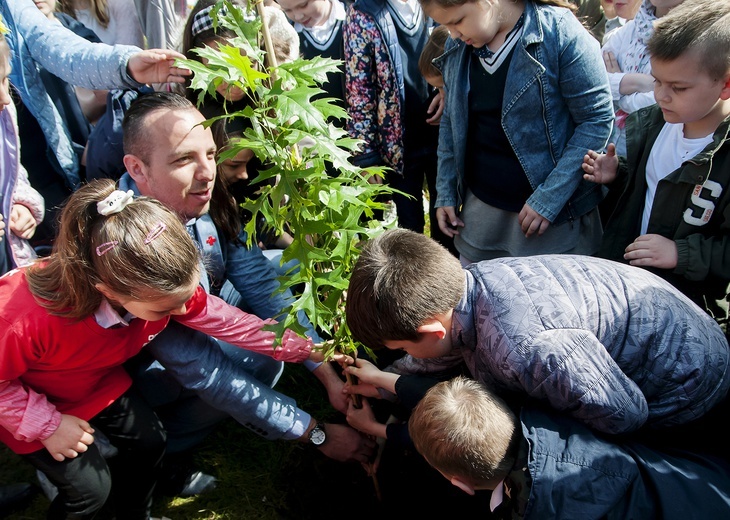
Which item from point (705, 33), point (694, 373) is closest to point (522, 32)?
point (705, 33)

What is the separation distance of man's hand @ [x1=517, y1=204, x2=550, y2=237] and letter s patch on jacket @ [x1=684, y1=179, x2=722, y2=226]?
540 mm

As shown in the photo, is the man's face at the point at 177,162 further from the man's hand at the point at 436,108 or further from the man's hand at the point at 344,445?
the man's hand at the point at 436,108

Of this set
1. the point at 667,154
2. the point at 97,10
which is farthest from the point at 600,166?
the point at 97,10

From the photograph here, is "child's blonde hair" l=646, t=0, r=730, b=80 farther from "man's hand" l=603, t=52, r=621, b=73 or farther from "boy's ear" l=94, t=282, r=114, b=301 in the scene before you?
→ "boy's ear" l=94, t=282, r=114, b=301

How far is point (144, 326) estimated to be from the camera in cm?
212

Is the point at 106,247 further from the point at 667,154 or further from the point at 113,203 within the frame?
the point at 667,154

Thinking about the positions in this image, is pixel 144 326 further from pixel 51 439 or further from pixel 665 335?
pixel 665 335

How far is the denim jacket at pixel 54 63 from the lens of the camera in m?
2.29

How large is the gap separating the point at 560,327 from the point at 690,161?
93 centimetres

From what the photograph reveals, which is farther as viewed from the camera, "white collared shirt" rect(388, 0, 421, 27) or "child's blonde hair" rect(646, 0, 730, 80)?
"white collared shirt" rect(388, 0, 421, 27)

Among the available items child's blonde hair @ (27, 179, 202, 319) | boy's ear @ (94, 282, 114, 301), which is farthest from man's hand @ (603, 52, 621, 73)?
boy's ear @ (94, 282, 114, 301)

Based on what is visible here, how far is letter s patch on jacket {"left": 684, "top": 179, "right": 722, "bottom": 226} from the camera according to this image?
2.01 meters

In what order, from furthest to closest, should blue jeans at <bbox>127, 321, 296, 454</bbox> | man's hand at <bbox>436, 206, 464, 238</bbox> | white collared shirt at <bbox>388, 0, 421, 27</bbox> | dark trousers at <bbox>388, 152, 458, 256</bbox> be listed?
dark trousers at <bbox>388, 152, 458, 256</bbox>
white collared shirt at <bbox>388, 0, 421, 27</bbox>
man's hand at <bbox>436, 206, 464, 238</bbox>
blue jeans at <bbox>127, 321, 296, 454</bbox>

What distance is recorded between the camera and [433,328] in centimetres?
171
